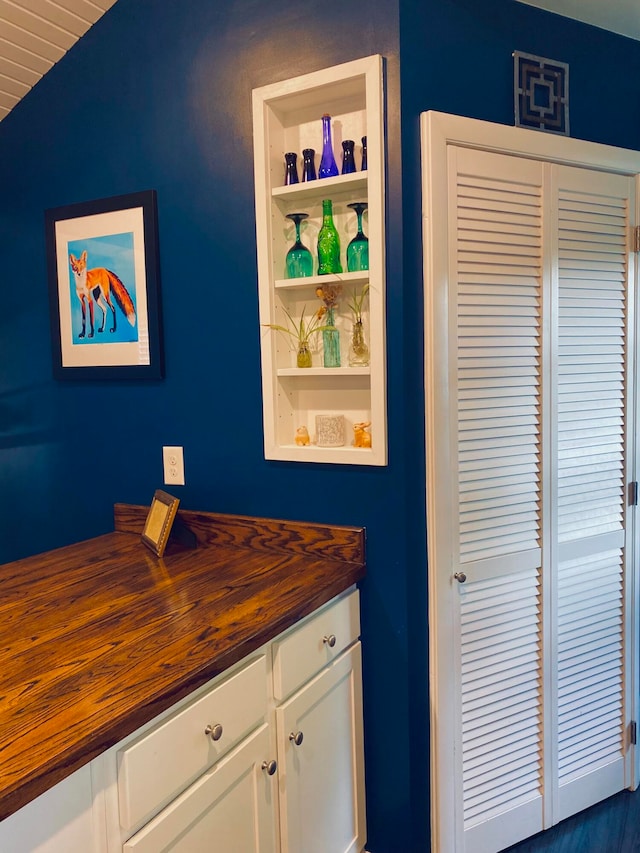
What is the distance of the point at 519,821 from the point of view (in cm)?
196

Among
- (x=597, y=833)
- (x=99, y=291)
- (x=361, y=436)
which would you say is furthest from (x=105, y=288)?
(x=597, y=833)

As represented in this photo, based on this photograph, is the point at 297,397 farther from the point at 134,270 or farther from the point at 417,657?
the point at 417,657

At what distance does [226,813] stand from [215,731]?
189mm

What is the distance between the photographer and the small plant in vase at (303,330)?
1.89 meters

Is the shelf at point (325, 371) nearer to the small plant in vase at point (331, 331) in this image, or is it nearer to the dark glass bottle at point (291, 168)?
the small plant in vase at point (331, 331)

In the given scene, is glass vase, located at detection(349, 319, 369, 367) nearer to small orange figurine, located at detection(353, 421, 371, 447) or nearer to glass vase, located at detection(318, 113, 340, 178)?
small orange figurine, located at detection(353, 421, 371, 447)

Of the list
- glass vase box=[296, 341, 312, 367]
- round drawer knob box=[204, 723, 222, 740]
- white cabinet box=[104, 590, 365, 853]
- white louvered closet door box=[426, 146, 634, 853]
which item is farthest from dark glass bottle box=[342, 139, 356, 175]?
round drawer knob box=[204, 723, 222, 740]

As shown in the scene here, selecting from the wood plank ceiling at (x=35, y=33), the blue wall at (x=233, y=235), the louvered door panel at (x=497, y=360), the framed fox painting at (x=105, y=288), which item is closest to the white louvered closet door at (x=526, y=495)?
the louvered door panel at (x=497, y=360)

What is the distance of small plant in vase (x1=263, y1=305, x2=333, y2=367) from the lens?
74.3 inches

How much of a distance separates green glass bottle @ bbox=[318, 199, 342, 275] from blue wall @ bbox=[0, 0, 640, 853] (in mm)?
207

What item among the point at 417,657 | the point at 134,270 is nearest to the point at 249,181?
the point at 134,270

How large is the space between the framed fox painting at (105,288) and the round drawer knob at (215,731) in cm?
116

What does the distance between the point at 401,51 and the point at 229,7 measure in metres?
0.57

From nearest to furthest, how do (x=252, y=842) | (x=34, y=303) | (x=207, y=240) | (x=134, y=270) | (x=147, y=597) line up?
(x=252, y=842) < (x=147, y=597) < (x=207, y=240) < (x=134, y=270) < (x=34, y=303)
